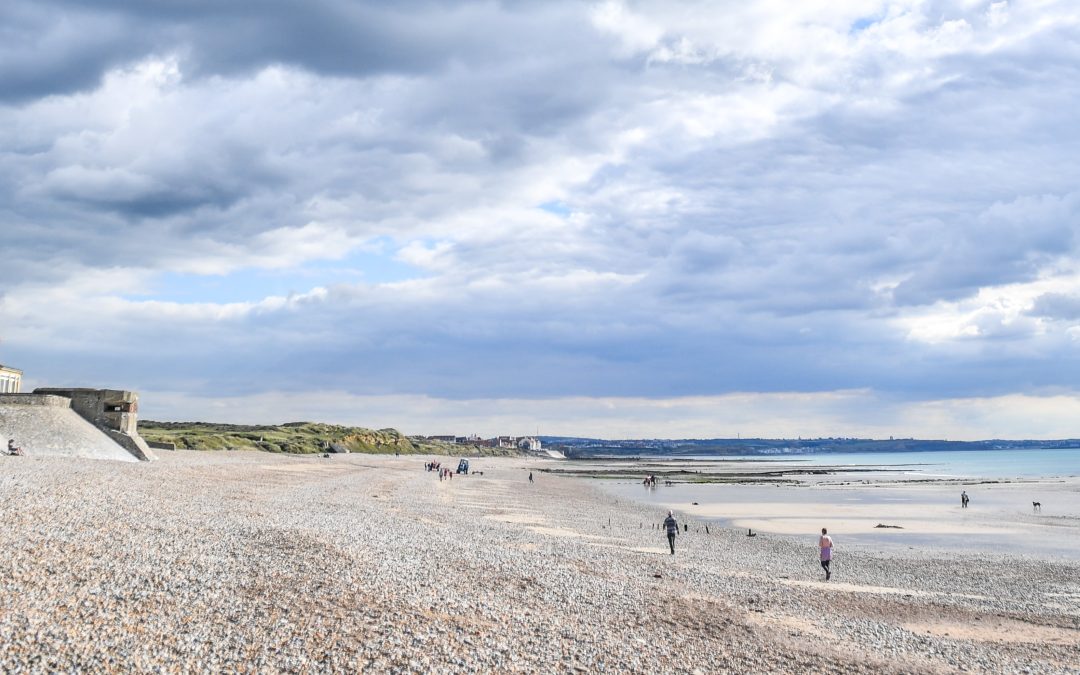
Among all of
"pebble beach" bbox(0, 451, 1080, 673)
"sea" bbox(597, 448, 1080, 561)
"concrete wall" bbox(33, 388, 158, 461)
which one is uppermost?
"concrete wall" bbox(33, 388, 158, 461)

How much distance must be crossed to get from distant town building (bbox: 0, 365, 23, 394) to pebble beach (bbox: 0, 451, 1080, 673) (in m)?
45.5

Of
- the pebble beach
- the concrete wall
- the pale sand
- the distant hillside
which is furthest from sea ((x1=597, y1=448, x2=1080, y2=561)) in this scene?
the distant hillside

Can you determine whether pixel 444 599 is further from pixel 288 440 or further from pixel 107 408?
pixel 288 440

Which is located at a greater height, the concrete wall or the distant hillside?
the concrete wall

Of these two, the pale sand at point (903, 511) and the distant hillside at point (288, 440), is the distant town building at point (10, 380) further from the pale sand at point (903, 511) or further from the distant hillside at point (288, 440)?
the pale sand at point (903, 511)

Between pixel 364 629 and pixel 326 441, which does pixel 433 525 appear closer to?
pixel 364 629

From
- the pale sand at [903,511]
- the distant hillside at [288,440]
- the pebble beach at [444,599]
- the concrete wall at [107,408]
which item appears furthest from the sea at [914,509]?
the distant hillside at [288,440]

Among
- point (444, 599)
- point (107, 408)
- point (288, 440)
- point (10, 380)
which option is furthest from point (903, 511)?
point (288, 440)

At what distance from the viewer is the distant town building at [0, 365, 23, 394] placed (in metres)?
75.1

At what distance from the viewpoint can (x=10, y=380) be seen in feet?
253

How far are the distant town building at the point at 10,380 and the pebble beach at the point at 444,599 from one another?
45.5 meters

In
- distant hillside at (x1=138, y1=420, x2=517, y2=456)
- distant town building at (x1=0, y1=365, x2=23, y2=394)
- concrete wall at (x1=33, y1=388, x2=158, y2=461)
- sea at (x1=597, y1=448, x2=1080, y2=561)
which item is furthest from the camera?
distant hillside at (x1=138, y1=420, x2=517, y2=456)

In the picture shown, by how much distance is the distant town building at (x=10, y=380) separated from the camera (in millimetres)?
75125

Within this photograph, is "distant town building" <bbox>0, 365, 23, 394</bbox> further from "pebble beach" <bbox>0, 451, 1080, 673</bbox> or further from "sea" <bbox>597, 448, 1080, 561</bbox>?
"sea" <bbox>597, 448, 1080, 561</bbox>
